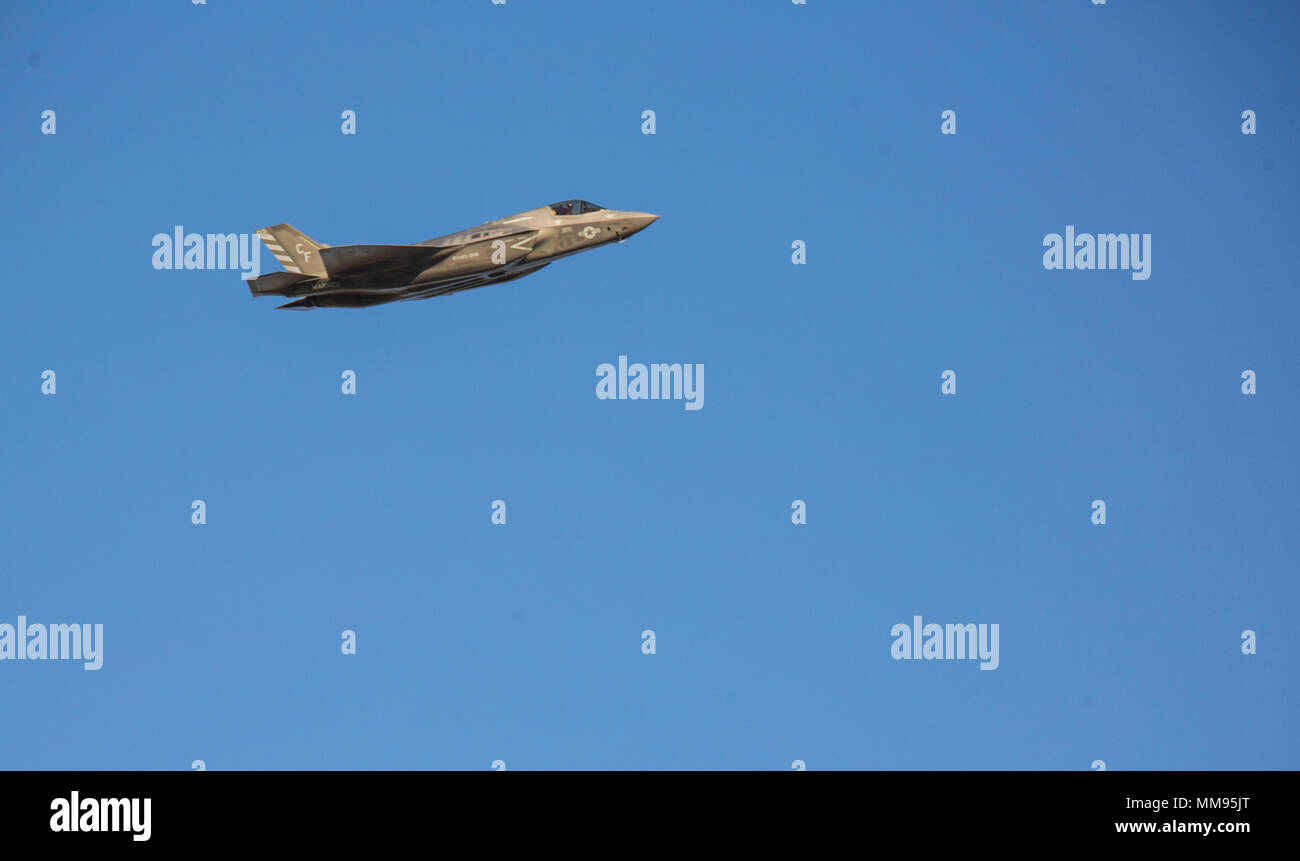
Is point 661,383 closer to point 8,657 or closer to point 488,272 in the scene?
point 488,272

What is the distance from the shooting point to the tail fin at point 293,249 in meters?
42.1

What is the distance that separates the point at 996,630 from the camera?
49.6 metres

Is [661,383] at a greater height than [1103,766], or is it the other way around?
[661,383]

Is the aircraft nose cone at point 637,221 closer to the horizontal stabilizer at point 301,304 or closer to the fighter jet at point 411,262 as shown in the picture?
the fighter jet at point 411,262

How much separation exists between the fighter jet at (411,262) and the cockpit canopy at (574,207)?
79 cm

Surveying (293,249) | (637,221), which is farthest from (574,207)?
(293,249)

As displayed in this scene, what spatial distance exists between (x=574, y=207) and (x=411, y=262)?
19.9ft

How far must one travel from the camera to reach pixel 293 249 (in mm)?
42781

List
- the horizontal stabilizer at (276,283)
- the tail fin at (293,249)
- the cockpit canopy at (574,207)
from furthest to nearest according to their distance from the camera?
the cockpit canopy at (574,207) < the tail fin at (293,249) < the horizontal stabilizer at (276,283)

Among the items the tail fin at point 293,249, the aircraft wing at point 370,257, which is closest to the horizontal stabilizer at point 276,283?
the tail fin at point 293,249

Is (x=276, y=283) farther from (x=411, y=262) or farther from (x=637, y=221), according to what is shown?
(x=637, y=221)

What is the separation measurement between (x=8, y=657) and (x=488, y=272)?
19839 millimetres

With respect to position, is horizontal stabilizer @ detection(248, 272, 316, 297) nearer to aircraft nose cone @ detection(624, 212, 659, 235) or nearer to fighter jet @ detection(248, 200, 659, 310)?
fighter jet @ detection(248, 200, 659, 310)
